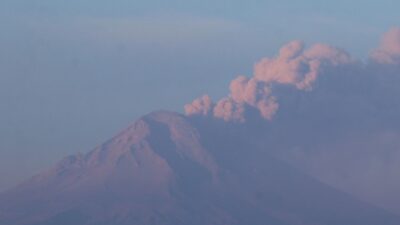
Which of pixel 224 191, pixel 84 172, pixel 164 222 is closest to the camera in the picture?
pixel 164 222

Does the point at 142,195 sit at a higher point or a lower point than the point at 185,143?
lower

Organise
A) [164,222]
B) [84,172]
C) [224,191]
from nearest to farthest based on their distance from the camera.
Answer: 1. [164,222]
2. [224,191]
3. [84,172]

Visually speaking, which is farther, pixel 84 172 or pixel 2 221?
pixel 84 172

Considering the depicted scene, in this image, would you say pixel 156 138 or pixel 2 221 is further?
pixel 156 138

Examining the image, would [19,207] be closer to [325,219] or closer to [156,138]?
[156,138]

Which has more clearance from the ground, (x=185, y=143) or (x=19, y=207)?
(x=185, y=143)

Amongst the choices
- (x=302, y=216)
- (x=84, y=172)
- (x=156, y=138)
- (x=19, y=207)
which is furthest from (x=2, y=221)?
(x=302, y=216)

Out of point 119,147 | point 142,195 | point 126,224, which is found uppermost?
point 119,147

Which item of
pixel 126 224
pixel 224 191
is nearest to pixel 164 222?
pixel 126 224

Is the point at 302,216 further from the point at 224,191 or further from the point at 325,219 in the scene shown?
the point at 224,191
